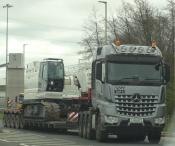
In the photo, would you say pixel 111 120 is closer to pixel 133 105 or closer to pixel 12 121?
pixel 133 105

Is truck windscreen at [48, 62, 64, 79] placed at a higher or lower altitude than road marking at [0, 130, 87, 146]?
higher

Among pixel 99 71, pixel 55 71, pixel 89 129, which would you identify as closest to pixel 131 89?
pixel 99 71

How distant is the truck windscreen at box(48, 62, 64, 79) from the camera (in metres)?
31.9

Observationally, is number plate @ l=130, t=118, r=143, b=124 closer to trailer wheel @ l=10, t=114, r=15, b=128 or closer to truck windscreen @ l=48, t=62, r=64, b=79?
truck windscreen @ l=48, t=62, r=64, b=79

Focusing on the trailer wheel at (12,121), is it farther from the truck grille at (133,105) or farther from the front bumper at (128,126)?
the truck grille at (133,105)

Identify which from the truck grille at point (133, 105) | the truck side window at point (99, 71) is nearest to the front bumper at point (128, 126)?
the truck grille at point (133, 105)

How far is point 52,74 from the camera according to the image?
105ft

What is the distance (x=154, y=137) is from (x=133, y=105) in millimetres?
2005

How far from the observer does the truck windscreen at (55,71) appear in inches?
1254

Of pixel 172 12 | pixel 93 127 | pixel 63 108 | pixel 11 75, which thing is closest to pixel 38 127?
pixel 63 108

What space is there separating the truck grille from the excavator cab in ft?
35.2

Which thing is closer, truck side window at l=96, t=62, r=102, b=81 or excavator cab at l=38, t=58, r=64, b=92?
truck side window at l=96, t=62, r=102, b=81

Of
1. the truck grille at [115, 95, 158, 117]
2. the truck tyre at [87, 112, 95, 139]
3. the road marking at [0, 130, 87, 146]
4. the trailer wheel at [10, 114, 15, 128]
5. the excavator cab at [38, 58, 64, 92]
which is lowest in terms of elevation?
the trailer wheel at [10, 114, 15, 128]

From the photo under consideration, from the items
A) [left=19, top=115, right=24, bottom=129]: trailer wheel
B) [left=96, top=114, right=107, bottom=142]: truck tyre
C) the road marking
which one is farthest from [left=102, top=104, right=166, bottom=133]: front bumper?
[left=19, top=115, right=24, bottom=129]: trailer wheel
